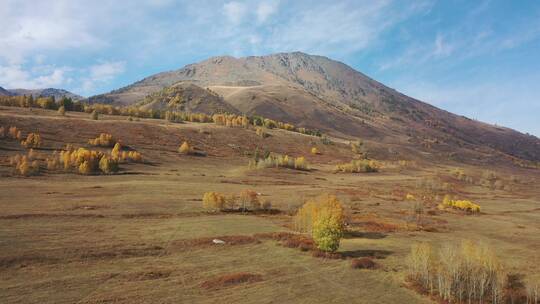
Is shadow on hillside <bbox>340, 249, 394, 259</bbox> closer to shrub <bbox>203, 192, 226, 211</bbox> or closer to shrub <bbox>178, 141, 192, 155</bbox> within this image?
shrub <bbox>203, 192, 226, 211</bbox>

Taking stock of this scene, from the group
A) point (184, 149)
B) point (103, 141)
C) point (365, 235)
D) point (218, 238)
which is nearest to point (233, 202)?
point (218, 238)

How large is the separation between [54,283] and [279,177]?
124487 millimetres

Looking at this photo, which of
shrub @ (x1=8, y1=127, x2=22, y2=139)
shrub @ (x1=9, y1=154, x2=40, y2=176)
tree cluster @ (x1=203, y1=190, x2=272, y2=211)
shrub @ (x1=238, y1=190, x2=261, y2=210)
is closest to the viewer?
tree cluster @ (x1=203, y1=190, x2=272, y2=211)

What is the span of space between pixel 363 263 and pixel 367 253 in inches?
286

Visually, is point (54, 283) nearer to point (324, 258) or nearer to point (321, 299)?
point (321, 299)

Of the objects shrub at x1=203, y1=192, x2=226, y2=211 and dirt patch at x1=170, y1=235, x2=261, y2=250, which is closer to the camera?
dirt patch at x1=170, y1=235, x2=261, y2=250

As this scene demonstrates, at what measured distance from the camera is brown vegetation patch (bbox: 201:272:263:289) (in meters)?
43.5

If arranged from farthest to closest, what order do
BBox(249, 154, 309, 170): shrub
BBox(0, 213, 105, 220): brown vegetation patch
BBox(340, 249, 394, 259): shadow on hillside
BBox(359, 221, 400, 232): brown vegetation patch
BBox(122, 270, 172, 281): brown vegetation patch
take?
BBox(249, 154, 309, 170): shrub, BBox(359, 221, 400, 232): brown vegetation patch, BBox(0, 213, 105, 220): brown vegetation patch, BBox(340, 249, 394, 259): shadow on hillside, BBox(122, 270, 172, 281): brown vegetation patch

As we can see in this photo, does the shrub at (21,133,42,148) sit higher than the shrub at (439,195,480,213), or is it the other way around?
the shrub at (21,133,42,148)

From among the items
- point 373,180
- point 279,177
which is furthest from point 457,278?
point 373,180

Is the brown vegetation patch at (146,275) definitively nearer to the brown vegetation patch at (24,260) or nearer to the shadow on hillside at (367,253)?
the brown vegetation patch at (24,260)

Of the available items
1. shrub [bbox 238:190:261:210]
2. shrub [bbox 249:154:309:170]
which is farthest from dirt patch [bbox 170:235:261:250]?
shrub [bbox 249:154:309:170]

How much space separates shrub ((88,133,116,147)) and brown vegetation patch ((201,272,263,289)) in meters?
141

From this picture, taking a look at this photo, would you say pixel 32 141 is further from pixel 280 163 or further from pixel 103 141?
pixel 280 163
